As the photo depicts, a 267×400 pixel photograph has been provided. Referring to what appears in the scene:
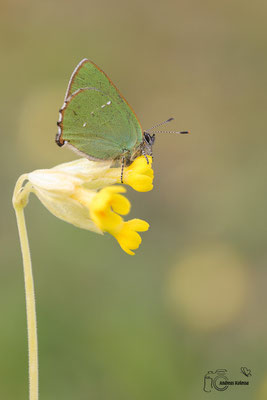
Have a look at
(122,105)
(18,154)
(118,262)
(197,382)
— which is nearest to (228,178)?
(118,262)

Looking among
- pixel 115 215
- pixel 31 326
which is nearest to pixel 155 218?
pixel 115 215

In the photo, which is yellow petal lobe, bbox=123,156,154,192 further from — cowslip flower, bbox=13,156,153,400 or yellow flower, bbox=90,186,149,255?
yellow flower, bbox=90,186,149,255

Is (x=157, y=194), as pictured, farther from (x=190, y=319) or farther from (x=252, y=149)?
(x=190, y=319)

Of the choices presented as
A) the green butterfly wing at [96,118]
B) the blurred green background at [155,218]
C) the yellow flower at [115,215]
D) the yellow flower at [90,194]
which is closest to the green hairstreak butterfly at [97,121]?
the green butterfly wing at [96,118]

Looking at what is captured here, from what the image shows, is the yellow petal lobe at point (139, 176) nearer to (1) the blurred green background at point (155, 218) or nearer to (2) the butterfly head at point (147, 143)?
(2) the butterfly head at point (147, 143)

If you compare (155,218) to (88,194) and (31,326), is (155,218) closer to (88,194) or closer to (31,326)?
(88,194)

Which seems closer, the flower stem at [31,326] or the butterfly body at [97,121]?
the flower stem at [31,326]
